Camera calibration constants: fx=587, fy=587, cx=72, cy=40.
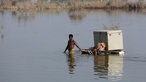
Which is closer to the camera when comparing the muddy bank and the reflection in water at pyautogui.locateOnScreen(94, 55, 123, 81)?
the reflection in water at pyautogui.locateOnScreen(94, 55, 123, 81)

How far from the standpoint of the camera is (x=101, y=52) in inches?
1056

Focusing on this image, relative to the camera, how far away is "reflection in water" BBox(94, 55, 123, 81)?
837 inches

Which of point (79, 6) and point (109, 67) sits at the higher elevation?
point (109, 67)

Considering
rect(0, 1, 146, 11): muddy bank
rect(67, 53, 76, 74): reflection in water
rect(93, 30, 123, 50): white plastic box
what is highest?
rect(93, 30, 123, 50): white plastic box

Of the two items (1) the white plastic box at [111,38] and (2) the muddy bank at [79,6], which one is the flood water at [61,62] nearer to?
(1) the white plastic box at [111,38]

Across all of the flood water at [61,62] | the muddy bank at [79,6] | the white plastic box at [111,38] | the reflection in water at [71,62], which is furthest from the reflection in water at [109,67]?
the muddy bank at [79,6]

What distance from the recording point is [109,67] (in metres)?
23.5

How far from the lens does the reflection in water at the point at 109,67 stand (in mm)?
21264

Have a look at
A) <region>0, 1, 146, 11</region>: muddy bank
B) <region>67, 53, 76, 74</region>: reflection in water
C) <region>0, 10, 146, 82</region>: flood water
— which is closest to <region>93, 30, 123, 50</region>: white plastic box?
<region>0, 10, 146, 82</region>: flood water

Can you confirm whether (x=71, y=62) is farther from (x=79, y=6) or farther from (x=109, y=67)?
(x=79, y=6)

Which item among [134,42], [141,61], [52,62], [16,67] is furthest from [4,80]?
[134,42]

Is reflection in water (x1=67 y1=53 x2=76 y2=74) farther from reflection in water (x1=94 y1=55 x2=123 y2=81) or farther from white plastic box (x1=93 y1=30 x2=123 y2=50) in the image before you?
white plastic box (x1=93 y1=30 x2=123 y2=50)

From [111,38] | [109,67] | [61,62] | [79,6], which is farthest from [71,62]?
[79,6]

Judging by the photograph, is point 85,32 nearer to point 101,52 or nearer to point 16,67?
point 101,52
